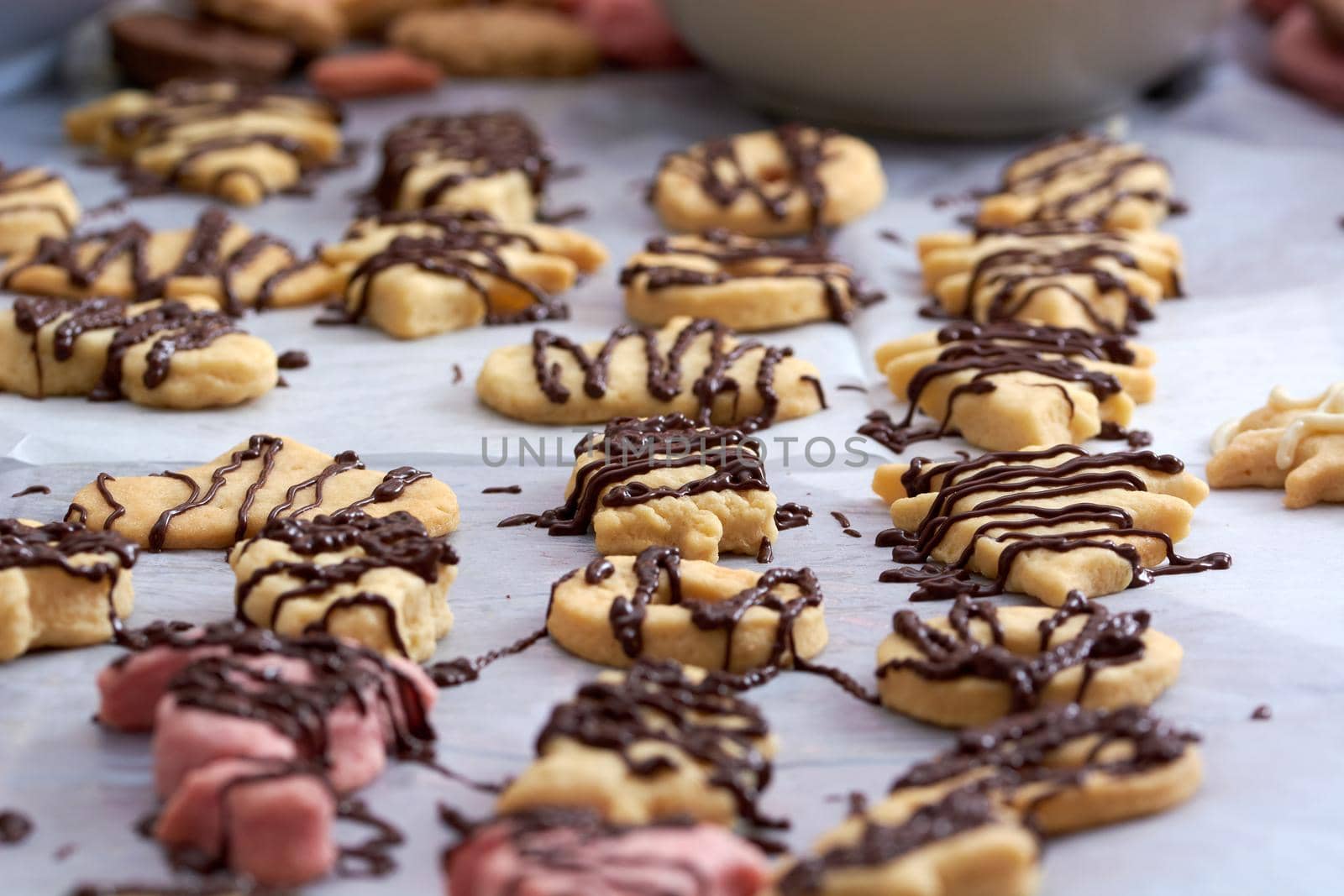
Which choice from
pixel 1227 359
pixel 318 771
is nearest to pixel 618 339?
pixel 1227 359

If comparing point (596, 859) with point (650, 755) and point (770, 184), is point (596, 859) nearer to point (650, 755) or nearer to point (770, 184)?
point (650, 755)

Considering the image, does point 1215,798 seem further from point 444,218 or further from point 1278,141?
point 1278,141

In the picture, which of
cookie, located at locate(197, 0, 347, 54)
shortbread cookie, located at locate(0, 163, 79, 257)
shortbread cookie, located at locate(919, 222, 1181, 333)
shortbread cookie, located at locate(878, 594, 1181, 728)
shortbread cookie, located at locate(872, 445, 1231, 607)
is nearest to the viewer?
shortbread cookie, located at locate(878, 594, 1181, 728)

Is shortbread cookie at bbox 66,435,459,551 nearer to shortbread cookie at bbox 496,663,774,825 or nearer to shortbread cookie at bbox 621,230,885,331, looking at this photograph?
shortbread cookie at bbox 496,663,774,825

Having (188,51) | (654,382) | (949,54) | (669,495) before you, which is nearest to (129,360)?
(654,382)

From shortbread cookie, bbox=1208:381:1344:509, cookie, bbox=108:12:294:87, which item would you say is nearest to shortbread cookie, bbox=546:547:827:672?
shortbread cookie, bbox=1208:381:1344:509

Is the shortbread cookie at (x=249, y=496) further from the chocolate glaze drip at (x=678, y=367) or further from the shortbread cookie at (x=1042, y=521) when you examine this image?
the shortbread cookie at (x=1042, y=521)

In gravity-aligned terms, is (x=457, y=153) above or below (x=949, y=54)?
below

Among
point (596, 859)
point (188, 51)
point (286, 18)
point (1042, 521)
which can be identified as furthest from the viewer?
point (286, 18)
